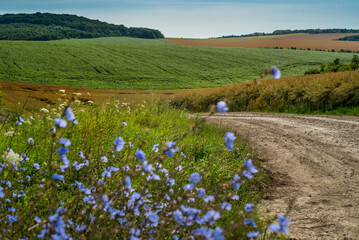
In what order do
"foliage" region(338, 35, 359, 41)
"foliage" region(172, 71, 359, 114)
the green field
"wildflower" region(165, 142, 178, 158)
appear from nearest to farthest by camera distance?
"wildflower" region(165, 142, 178, 158) → "foliage" region(172, 71, 359, 114) → the green field → "foliage" region(338, 35, 359, 41)

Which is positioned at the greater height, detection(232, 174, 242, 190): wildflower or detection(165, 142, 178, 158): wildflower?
detection(165, 142, 178, 158): wildflower

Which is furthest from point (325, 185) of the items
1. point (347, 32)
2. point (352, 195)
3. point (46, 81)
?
point (347, 32)

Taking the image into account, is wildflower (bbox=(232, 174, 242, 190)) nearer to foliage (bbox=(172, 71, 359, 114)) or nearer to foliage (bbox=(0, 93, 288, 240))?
foliage (bbox=(0, 93, 288, 240))

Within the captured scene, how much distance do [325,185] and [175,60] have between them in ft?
141

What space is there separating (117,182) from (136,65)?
3949 centimetres

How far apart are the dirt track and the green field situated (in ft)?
78.2

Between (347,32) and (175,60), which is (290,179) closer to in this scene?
(175,60)

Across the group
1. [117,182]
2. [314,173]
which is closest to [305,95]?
[314,173]

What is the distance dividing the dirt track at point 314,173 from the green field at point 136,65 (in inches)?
939

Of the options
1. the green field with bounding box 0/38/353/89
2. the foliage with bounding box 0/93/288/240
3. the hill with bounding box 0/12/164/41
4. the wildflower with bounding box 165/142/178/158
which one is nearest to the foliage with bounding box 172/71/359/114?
the foliage with bounding box 0/93/288/240

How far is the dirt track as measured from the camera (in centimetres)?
395

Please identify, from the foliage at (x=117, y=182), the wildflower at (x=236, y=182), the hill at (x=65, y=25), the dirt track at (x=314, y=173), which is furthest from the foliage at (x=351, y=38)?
the wildflower at (x=236, y=182)

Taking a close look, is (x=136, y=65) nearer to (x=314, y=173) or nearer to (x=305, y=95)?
(x=305, y=95)

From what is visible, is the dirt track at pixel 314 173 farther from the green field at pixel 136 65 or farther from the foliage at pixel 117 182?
the green field at pixel 136 65
